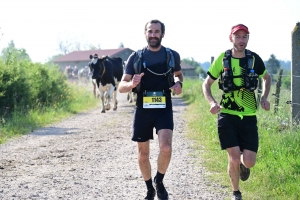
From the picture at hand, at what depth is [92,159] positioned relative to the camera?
10266 millimetres

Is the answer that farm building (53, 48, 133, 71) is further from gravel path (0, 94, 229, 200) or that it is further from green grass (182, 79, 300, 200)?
green grass (182, 79, 300, 200)

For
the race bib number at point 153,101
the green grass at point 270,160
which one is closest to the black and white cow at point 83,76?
the green grass at point 270,160

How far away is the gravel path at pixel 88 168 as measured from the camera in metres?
7.52

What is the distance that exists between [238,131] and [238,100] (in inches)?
15.3

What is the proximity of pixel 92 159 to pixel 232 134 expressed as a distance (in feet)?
14.3

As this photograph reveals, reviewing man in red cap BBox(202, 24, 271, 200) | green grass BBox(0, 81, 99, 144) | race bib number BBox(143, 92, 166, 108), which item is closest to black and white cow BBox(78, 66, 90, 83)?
green grass BBox(0, 81, 99, 144)

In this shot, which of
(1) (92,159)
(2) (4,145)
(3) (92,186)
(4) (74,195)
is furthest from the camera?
(2) (4,145)

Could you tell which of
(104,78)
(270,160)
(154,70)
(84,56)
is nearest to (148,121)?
(154,70)

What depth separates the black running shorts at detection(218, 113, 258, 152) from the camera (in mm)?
6516

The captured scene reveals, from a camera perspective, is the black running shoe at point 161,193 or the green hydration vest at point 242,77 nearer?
the green hydration vest at point 242,77

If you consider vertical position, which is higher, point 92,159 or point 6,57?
point 6,57

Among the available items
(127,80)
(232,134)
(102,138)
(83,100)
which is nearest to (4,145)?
(102,138)

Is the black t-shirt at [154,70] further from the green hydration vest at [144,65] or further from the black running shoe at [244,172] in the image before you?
the black running shoe at [244,172]

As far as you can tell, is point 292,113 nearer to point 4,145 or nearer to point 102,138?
point 102,138
